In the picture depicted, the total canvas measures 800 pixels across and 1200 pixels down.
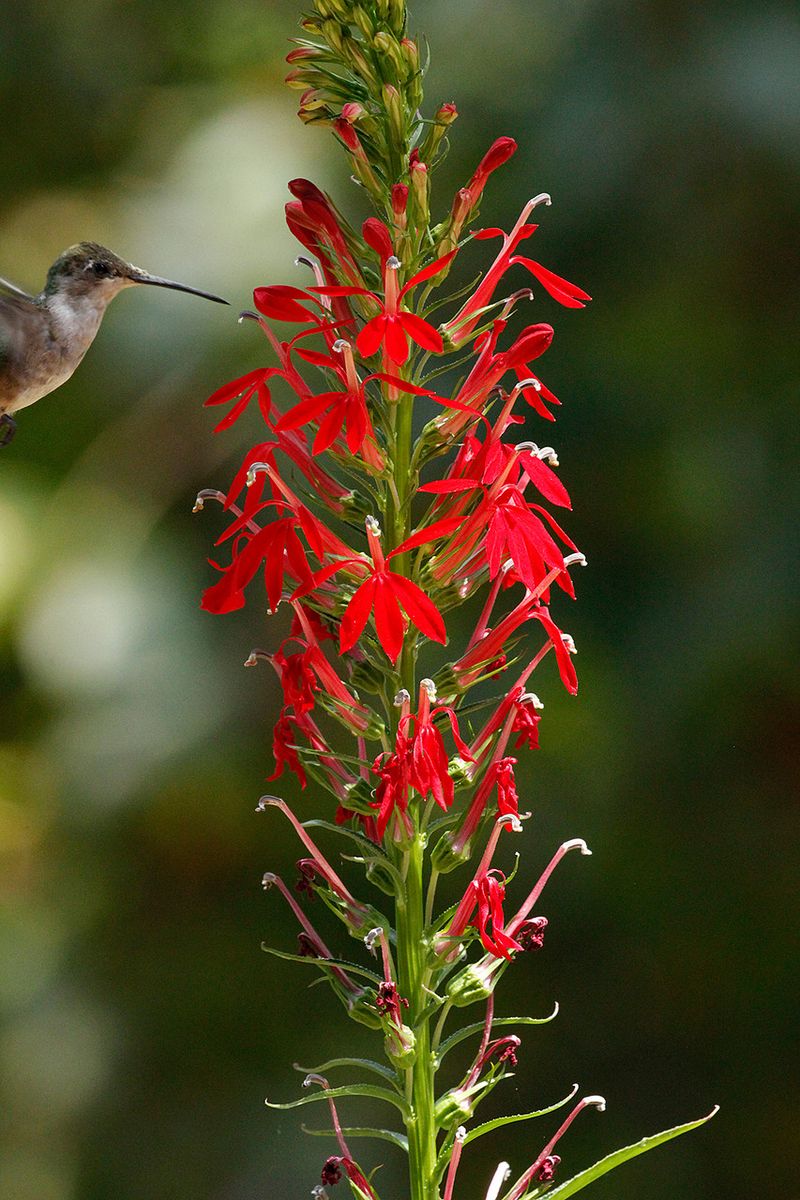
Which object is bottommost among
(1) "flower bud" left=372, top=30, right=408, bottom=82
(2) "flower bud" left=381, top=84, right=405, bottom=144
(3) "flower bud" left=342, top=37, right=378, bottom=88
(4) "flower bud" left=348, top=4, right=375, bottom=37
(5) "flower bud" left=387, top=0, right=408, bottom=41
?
(2) "flower bud" left=381, top=84, right=405, bottom=144

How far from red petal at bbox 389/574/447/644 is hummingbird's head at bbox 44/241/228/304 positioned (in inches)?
23.7

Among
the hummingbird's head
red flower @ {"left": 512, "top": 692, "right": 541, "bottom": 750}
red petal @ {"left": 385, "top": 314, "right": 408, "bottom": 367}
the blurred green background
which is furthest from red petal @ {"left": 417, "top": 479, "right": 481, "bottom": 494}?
the blurred green background

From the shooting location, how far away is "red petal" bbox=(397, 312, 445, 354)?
115 centimetres

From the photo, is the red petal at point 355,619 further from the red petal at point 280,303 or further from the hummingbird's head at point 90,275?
the hummingbird's head at point 90,275

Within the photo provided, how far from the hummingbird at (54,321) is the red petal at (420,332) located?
0.36 meters

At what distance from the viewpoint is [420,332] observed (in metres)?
1.15

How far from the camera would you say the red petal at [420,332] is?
1.15m

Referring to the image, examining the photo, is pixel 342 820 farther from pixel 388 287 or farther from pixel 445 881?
pixel 445 881

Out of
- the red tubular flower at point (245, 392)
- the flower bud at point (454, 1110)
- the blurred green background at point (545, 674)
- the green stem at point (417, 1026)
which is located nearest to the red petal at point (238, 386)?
the red tubular flower at point (245, 392)

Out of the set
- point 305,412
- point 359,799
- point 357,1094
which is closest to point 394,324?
point 305,412

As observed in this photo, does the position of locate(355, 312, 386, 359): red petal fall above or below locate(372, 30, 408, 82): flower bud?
below

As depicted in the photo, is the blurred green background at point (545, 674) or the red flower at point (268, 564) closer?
the red flower at point (268, 564)

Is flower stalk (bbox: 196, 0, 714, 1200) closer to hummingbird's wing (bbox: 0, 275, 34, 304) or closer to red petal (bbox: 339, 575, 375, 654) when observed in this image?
red petal (bbox: 339, 575, 375, 654)

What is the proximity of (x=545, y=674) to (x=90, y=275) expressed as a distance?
73.3 inches
